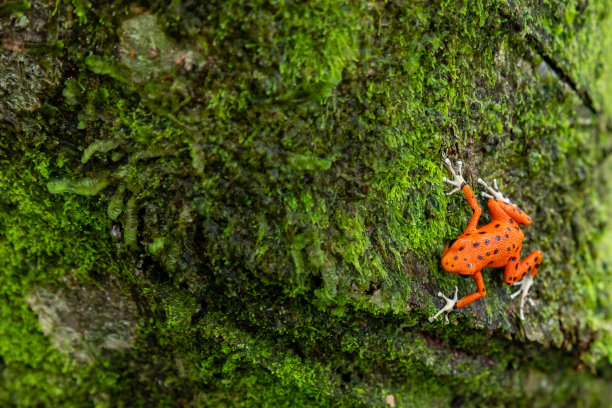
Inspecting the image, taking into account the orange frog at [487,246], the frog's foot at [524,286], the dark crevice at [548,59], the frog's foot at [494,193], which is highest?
the dark crevice at [548,59]

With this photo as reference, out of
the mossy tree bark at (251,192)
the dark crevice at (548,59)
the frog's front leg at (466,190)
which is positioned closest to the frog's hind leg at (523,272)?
the mossy tree bark at (251,192)

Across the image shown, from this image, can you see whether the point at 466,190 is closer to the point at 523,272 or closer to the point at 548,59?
the point at 523,272

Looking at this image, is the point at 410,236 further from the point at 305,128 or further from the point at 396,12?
the point at 396,12

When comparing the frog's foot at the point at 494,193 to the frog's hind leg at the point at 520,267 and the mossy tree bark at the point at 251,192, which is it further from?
the frog's hind leg at the point at 520,267

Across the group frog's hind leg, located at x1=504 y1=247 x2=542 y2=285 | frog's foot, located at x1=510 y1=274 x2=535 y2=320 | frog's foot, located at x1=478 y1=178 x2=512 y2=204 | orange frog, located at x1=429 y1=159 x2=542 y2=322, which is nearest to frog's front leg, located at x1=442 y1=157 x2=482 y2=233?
orange frog, located at x1=429 y1=159 x2=542 y2=322

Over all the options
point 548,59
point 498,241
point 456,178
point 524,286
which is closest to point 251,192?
point 456,178

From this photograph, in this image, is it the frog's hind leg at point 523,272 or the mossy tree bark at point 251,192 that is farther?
the frog's hind leg at point 523,272

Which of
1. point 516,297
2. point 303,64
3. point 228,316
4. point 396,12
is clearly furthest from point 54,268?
point 516,297
